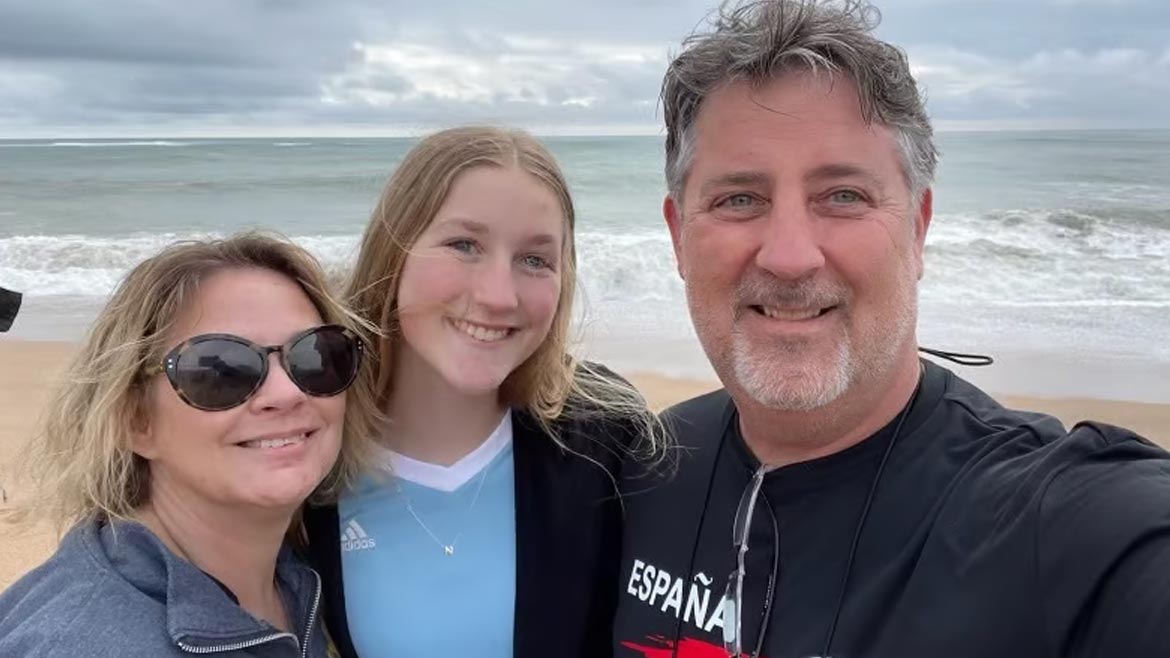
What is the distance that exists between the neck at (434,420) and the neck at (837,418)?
887 mm

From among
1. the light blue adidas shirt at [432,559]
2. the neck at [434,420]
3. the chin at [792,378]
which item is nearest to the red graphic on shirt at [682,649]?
the light blue adidas shirt at [432,559]

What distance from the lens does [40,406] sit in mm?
6512

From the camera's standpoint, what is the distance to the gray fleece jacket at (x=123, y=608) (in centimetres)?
170

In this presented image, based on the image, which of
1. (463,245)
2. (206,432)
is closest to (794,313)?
(463,245)

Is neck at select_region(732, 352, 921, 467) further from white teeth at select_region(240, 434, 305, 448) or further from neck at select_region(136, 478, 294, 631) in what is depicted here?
neck at select_region(136, 478, 294, 631)

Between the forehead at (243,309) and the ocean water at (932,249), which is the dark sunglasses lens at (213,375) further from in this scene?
the ocean water at (932,249)

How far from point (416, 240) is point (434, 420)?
1.77 feet

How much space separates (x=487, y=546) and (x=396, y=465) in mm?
358

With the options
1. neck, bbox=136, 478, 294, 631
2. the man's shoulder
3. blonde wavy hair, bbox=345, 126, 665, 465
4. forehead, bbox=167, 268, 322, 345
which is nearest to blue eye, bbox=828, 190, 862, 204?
the man's shoulder

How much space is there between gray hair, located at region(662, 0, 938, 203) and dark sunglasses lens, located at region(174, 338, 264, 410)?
3.91 feet

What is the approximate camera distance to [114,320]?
2.14 m

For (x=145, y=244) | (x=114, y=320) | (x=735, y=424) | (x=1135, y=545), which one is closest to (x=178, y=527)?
(x=114, y=320)

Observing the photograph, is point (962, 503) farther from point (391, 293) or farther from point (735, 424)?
point (391, 293)

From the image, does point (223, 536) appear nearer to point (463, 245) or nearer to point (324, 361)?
point (324, 361)
